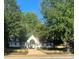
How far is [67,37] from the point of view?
9.73 m

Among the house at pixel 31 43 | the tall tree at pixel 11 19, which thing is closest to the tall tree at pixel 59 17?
the tall tree at pixel 11 19

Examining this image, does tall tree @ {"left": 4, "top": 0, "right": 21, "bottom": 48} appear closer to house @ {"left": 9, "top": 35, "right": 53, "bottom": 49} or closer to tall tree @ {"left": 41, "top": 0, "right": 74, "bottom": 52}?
tall tree @ {"left": 41, "top": 0, "right": 74, "bottom": 52}

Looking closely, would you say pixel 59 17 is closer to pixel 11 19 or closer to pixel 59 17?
pixel 59 17

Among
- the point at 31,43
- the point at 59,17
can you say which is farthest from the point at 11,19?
the point at 31,43

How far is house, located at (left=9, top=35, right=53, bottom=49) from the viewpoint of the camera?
13631 mm

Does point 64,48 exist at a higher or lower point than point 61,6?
lower

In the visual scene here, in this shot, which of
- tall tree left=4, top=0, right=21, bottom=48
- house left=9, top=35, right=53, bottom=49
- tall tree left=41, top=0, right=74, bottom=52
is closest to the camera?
tall tree left=41, top=0, right=74, bottom=52

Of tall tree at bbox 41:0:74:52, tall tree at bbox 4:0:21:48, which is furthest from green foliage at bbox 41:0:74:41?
tall tree at bbox 4:0:21:48

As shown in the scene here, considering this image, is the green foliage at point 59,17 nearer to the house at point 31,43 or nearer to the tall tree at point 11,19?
the tall tree at point 11,19

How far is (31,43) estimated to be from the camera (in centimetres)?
1566

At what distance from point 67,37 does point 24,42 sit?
5159mm
